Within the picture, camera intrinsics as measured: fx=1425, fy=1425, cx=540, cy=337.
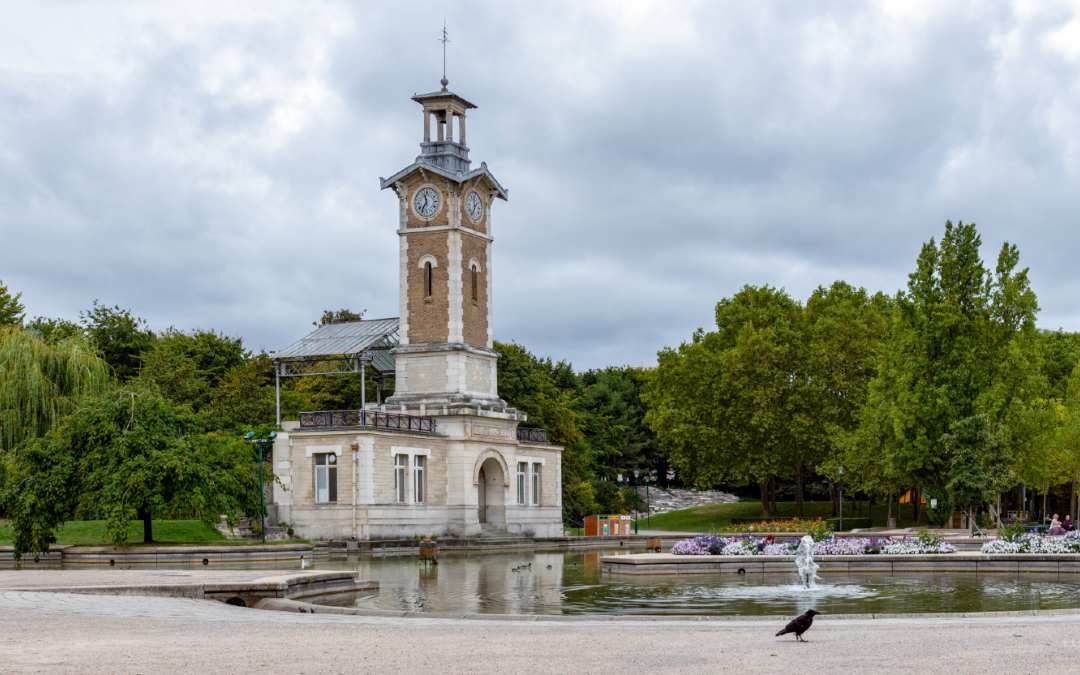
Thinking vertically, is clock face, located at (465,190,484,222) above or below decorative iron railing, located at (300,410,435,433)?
above

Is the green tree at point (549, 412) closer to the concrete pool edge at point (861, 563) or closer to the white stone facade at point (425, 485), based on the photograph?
the white stone facade at point (425, 485)

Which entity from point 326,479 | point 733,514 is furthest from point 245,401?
point 733,514

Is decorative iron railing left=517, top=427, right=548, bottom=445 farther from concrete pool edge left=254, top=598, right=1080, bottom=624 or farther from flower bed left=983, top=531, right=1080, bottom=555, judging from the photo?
concrete pool edge left=254, top=598, right=1080, bottom=624

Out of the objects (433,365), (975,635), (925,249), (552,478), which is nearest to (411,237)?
(433,365)

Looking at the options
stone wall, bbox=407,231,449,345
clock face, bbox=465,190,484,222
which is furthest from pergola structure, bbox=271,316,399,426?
clock face, bbox=465,190,484,222

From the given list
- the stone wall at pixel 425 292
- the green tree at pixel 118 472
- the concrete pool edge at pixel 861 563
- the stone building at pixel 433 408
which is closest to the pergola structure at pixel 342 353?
the stone building at pixel 433 408

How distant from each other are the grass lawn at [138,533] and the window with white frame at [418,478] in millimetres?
10123

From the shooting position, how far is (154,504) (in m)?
42.5

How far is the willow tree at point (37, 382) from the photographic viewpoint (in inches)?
2015

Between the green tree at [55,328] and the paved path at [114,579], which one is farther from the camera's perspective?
the green tree at [55,328]

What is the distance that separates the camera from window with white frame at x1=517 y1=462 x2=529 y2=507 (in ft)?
211

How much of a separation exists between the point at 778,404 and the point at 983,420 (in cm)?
2411

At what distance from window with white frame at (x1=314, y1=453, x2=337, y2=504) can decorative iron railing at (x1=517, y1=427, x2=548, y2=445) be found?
40.7ft

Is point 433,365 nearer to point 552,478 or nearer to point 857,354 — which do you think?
point 552,478
